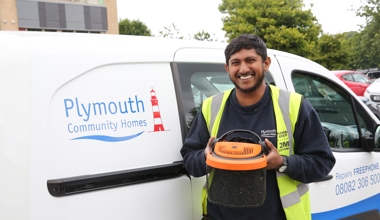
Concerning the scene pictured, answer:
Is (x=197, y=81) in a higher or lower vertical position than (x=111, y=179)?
higher

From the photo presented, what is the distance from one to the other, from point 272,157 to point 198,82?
0.73 meters

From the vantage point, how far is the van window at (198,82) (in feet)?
6.46

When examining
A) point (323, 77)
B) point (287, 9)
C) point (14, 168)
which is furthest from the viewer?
point (287, 9)

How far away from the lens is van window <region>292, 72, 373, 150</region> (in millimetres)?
2623

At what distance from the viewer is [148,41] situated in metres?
1.97

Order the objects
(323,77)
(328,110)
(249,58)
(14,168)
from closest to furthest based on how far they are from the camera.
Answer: (14,168)
(249,58)
(323,77)
(328,110)

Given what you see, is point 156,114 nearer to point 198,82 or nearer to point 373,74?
point 198,82

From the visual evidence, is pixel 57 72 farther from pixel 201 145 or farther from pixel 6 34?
pixel 201 145

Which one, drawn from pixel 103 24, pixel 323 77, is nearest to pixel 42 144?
pixel 323 77

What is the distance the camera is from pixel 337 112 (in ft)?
9.09

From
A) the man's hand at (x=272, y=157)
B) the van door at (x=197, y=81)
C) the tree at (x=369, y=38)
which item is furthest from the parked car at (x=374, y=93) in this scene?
the tree at (x=369, y=38)

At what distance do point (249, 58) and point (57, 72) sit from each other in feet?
2.86

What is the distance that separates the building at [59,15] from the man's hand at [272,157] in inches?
1101

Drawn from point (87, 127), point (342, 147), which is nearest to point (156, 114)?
point (87, 127)
